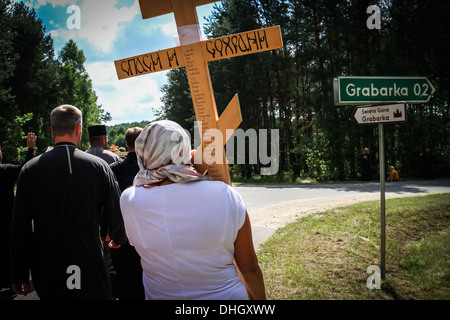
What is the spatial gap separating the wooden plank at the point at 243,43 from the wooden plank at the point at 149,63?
0.24m

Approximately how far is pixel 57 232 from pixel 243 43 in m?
1.79

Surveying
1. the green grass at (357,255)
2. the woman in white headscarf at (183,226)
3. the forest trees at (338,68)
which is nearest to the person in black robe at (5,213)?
the woman in white headscarf at (183,226)

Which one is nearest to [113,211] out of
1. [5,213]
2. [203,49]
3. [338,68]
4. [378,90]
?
[203,49]

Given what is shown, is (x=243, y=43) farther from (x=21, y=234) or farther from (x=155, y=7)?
(x=21, y=234)

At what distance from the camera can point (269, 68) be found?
21578 mm

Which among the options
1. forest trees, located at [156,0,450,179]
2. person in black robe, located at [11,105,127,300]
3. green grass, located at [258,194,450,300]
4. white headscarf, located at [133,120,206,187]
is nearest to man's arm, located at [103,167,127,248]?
person in black robe, located at [11,105,127,300]

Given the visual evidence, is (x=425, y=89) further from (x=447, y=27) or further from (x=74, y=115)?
(x=447, y=27)

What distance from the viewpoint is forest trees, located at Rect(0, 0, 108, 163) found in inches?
880

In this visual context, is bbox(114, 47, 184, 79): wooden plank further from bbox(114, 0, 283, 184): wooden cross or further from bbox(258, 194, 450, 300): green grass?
bbox(258, 194, 450, 300): green grass

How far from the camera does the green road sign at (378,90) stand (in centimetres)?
427

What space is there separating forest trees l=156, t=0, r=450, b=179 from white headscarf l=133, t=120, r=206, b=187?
1909 cm

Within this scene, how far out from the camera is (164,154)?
1445 mm

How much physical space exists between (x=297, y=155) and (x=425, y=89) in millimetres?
19484

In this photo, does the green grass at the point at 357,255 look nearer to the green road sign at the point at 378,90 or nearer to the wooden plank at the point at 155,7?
the green road sign at the point at 378,90
